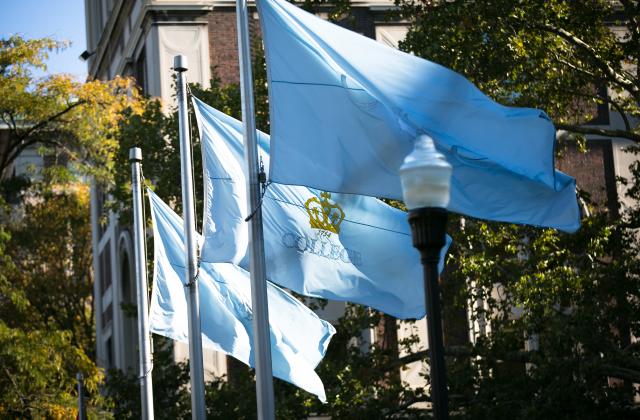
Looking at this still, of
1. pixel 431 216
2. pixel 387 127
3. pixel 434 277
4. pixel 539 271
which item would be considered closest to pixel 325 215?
pixel 387 127

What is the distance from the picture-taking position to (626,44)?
2430 centimetres

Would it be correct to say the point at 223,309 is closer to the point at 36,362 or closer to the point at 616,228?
the point at 616,228

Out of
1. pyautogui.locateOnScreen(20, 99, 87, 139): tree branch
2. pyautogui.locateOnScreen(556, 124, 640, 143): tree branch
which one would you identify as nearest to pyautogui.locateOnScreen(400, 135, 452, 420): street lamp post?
pyautogui.locateOnScreen(556, 124, 640, 143): tree branch

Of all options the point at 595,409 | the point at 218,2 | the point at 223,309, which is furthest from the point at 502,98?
the point at 218,2

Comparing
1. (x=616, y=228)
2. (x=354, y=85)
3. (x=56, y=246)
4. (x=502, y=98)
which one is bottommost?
(x=354, y=85)

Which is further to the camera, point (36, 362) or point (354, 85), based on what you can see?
point (36, 362)

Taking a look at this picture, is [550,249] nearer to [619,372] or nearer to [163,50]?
[619,372]

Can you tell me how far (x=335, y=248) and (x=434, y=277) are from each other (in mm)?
→ 6523

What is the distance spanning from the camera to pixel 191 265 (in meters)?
18.0

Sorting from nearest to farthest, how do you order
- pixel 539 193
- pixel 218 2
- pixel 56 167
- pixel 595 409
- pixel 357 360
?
pixel 539 193 → pixel 595 409 → pixel 357 360 → pixel 56 167 → pixel 218 2

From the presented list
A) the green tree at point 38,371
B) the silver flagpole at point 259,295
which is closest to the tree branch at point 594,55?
the silver flagpole at point 259,295

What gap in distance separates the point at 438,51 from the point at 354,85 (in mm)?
11268

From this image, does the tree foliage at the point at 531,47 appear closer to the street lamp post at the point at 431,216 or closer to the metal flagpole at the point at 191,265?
the metal flagpole at the point at 191,265

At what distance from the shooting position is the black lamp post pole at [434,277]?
9583mm
